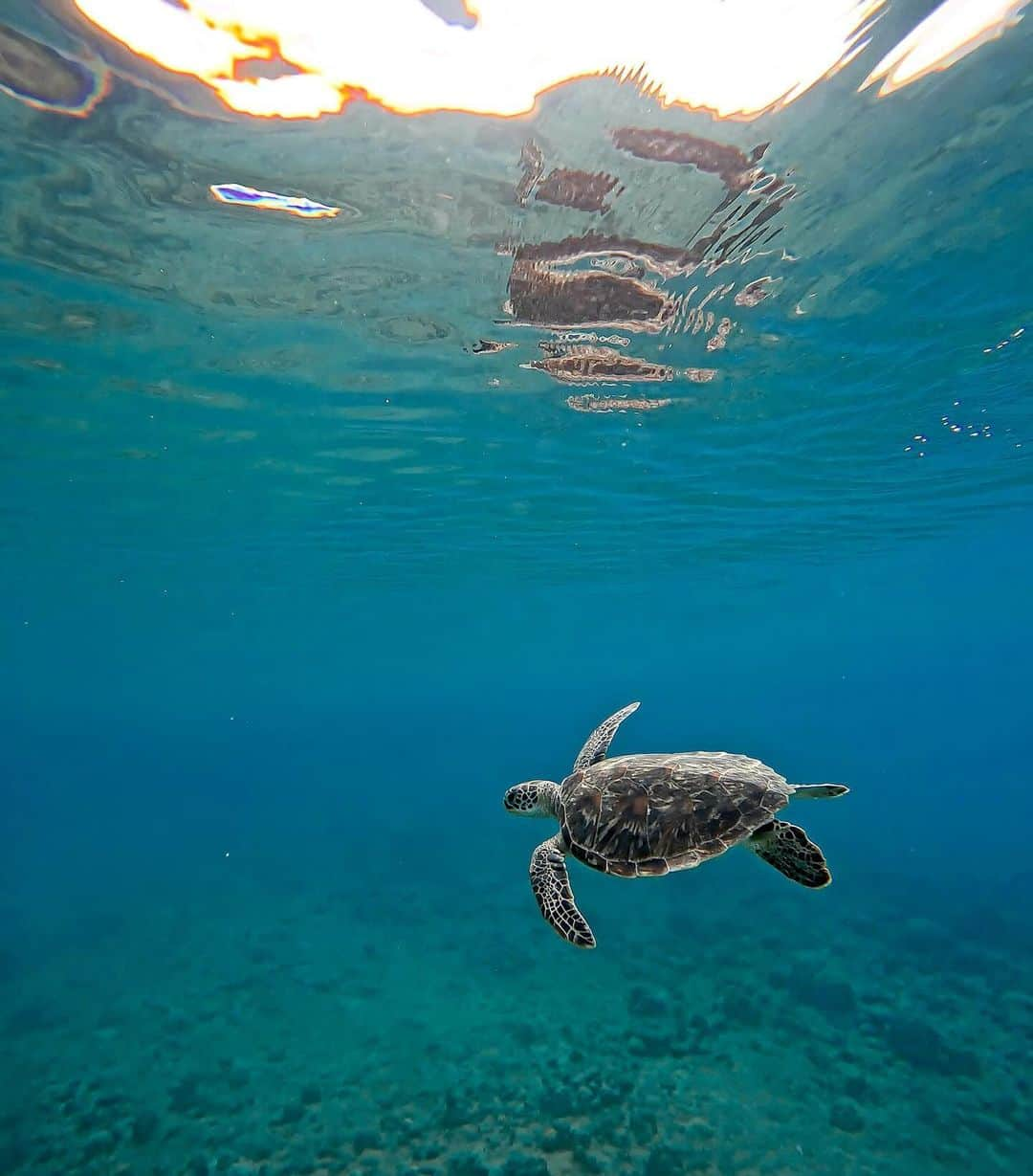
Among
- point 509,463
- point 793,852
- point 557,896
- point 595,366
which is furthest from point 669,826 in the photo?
point 509,463

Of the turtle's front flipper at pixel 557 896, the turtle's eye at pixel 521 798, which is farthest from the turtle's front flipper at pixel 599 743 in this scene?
the turtle's front flipper at pixel 557 896

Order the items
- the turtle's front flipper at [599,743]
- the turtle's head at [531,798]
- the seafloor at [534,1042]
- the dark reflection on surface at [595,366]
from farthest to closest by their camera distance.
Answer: the dark reflection on surface at [595,366], the seafloor at [534,1042], the turtle's front flipper at [599,743], the turtle's head at [531,798]

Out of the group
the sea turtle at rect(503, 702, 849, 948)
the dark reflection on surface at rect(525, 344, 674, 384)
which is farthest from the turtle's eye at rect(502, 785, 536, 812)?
the dark reflection on surface at rect(525, 344, 674, 384)

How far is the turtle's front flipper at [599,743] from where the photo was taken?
26.5 ft

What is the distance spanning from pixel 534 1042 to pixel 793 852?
7836 mm

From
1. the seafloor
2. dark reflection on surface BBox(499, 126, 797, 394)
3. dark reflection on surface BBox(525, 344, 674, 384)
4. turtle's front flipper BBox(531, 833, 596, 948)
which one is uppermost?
dark reflection on surface BBox(499, 126, 797, 394)

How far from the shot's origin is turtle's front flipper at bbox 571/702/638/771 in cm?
808

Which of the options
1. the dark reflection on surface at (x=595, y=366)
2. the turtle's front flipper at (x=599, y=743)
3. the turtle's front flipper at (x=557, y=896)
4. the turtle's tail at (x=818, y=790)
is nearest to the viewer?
the turtle's front flipper at (x=557, y=896)

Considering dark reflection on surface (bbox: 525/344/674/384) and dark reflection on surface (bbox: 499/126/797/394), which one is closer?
dark reflection on surface (bbox: 499/126/797/394)

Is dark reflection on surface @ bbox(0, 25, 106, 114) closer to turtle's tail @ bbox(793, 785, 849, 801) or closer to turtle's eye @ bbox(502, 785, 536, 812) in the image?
turtle's eye @ bbox(502, 785, 536, 812)

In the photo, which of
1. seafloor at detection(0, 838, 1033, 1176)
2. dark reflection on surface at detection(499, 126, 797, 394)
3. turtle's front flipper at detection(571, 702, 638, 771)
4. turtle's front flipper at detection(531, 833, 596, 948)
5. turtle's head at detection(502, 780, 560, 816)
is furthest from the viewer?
seafloor at detection(0, 838, 1033, 1176)

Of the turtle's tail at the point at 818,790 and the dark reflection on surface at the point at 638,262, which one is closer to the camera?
the turtle's tail at the point at 818,790

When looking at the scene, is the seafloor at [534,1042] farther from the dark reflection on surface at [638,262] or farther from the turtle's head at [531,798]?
the dark reflection on surface at [638,262]

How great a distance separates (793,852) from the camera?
571cm
